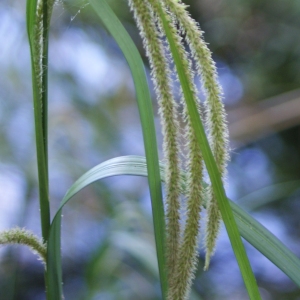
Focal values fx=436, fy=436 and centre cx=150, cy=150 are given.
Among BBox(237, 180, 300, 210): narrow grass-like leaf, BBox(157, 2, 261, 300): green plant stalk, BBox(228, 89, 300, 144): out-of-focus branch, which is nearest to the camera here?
BBox(157, 2, 261, 300): green plant stalk

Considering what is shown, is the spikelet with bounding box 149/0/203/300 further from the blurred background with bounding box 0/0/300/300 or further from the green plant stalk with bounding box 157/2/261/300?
the blurred background with bounding box 0/0/300/300

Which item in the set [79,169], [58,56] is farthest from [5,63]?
→ [79,169]

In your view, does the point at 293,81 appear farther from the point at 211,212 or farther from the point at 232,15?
the point at 211,212

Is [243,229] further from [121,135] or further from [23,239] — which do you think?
[121,135]

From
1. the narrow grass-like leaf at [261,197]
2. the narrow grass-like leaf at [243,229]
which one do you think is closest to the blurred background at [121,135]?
the narrow grass-like leaf at [261,197]

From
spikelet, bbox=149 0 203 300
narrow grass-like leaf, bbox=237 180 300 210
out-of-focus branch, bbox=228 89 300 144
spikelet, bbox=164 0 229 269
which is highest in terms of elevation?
out-of-focus branch, bbox=228 89 300 144

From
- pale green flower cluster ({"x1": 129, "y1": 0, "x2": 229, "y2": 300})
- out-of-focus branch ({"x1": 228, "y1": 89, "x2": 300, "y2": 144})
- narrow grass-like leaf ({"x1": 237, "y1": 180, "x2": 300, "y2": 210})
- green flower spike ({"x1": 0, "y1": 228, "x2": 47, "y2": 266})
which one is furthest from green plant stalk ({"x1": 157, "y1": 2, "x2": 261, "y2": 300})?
out-of-focus branch ({"x1": 228, "y1": 89, "x2": 300, "y2": 144})
